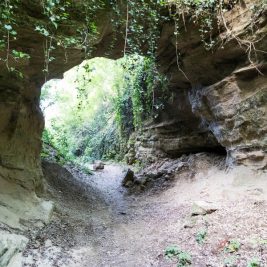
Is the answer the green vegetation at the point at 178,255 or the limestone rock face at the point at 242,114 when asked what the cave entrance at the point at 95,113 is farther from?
the green vegetation at the point at 178,255

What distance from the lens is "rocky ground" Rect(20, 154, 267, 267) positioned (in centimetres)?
507

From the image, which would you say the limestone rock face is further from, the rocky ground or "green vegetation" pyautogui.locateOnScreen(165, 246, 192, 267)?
"green vegetation" pyautogui.locateOnScreen(165, 246, 192, 267)

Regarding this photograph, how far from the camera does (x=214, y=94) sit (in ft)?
28.5

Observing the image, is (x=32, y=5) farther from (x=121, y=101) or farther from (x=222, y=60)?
(x=121, y=101)

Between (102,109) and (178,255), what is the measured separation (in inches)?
A: 689

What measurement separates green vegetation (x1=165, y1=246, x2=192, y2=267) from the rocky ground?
0.05 ft

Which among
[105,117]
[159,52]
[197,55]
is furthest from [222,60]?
[105,117]

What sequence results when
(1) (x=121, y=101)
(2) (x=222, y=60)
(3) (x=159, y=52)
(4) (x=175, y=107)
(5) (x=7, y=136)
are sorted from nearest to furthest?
1. (5) (x=7, y=136)
2. (2) (x=222, y=60)
3. (3) (x=159, y=52)
4. (4) (x=175, y=107)
5. (1) (x=121, y=101)

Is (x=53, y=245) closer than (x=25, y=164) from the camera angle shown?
Yes

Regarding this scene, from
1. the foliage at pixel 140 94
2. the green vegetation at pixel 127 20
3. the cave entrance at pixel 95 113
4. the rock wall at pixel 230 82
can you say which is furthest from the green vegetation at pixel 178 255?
the cave entrance at pixel 95 113

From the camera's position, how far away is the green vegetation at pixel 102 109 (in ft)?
43.3

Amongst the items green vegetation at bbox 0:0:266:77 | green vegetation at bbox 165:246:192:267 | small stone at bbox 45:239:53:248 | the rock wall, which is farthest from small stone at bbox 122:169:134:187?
green vegetation at bbox 165:246:192:267

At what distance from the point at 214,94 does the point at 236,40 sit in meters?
1.62

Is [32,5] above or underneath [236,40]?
underneath
